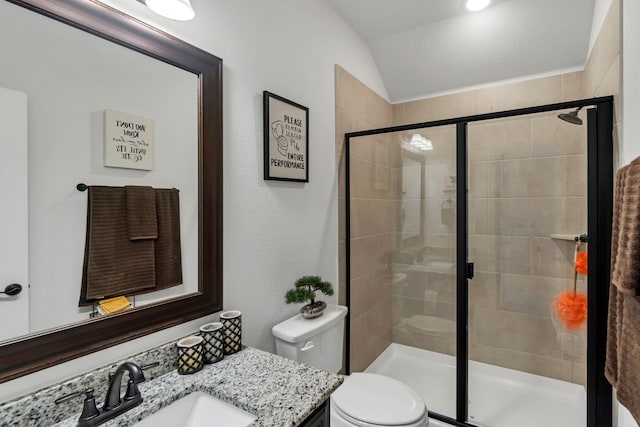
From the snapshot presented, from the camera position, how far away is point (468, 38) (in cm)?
229

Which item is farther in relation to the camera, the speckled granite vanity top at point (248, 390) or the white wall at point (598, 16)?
the white wall at point (598, 16)

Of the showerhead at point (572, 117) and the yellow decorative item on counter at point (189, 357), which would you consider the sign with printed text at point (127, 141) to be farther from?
the showerhead at point (572, 117)

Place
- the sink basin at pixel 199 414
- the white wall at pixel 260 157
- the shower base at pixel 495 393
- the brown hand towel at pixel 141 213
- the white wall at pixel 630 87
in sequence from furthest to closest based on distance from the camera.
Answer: the shower base at pixel 495 393 < the white wall at pixel 260 157 < the white wall at pixel 630 87 < the brown hand towel at pixel 141 213 < the sink basin at pixel 199 414

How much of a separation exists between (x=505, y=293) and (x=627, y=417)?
104cm

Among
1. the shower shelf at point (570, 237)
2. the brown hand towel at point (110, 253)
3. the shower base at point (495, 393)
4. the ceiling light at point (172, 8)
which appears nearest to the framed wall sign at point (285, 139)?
the ceiling light at point (172, 8)

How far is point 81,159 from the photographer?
936 mm

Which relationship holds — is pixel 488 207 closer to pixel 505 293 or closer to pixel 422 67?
pixel 505 293

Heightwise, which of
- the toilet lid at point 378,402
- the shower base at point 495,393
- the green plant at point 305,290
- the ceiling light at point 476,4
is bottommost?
the shower base at point 495,393

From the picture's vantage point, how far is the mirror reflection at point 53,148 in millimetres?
813

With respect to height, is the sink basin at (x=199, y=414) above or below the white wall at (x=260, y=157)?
below

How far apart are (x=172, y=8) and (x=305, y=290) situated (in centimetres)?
128

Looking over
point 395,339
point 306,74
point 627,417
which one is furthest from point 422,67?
point 627,417

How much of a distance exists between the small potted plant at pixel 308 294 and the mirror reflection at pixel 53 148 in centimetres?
69

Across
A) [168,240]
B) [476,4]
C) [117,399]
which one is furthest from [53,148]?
[476,4]
